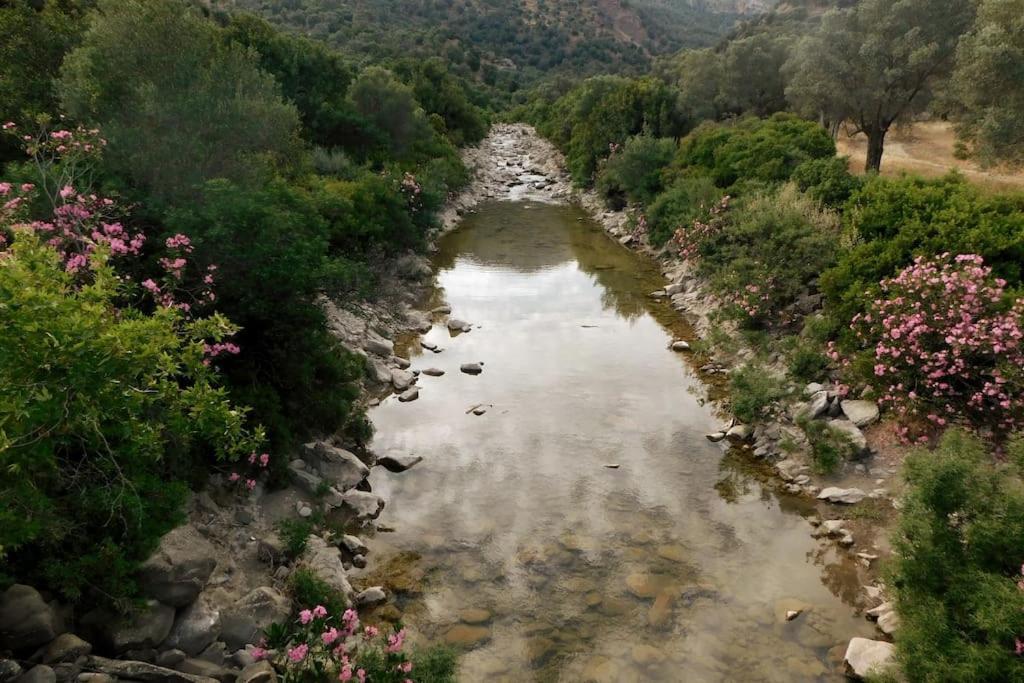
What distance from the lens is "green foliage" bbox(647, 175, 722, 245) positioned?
27656 mm

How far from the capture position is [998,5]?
2277 centimetres

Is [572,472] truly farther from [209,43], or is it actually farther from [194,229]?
[209,43]

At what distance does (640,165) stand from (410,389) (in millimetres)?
24766

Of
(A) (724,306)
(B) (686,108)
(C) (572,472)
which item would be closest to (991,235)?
(A) (724,306)

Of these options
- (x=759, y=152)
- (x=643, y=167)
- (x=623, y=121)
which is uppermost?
(x=623, y=121)

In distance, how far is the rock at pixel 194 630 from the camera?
778 centimetres

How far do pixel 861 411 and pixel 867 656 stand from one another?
22.9ft

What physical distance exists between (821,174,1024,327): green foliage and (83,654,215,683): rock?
1635 cm

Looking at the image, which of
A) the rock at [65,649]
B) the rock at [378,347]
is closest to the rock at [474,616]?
the rock at [65,649]

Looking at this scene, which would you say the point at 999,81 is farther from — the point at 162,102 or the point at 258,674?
the point at 258,674

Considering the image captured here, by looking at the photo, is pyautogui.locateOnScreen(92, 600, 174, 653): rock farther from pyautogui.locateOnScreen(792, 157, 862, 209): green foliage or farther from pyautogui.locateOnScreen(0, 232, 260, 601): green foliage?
pyautogui.locateOnScreen(792, 157, 862, 209): green foliage

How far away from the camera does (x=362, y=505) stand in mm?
12125

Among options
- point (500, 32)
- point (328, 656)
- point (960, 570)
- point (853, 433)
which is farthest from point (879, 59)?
point (500, 32)

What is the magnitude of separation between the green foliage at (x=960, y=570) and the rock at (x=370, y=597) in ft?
24.3
